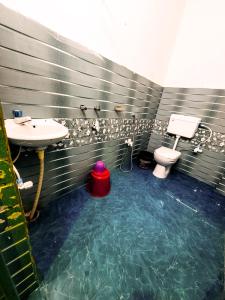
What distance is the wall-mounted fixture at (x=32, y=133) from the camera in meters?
0.87

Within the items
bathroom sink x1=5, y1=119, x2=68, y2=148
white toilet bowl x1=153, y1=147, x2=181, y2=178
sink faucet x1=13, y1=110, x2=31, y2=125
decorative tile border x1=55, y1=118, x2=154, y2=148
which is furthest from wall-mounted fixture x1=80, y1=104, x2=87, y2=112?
white toilet bowl x1=153, y1=147, x2=181, y2=178

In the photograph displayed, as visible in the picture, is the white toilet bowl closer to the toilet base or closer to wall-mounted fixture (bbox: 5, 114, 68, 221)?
the toilet base

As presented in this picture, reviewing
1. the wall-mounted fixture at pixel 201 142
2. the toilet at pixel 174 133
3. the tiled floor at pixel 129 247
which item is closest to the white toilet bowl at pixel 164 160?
the toilet at pixel 174 133

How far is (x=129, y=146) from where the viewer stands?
2561 millimetres

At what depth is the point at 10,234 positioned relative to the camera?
2.15 ft

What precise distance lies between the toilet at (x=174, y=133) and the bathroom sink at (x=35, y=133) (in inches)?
65.7

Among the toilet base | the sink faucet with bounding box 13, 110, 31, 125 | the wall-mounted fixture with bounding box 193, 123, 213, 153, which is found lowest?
the toilet base

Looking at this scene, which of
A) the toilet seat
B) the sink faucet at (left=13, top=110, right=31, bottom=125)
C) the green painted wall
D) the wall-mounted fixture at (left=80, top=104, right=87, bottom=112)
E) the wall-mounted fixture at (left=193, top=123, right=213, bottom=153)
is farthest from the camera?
the wall-mounted fixture at (left=193, top=123, right=213, bottom=153)

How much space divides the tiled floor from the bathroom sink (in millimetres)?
869

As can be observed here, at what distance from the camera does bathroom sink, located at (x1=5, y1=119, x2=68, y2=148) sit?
883mm

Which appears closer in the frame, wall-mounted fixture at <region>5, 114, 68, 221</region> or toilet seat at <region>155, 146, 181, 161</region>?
wall-mounted fixture at <region>5, 114, 68, 221</region>

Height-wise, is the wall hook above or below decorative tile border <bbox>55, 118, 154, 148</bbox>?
above

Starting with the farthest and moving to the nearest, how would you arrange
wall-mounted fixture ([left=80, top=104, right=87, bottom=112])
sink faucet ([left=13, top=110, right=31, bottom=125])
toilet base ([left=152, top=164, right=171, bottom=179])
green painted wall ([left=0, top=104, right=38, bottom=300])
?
1. toilet base ([left=152, top=164, right=171, bottom=179])
2. wall-mounted fixture ([left=80, top=104, right=87, bottom=112])
3. sink faucet ([left=13, top=110, right=31, bottom=125])
4. green painted wall ([left=0, top=104, right=38, bottom=300])

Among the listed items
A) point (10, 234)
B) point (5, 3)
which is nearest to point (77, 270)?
point (10, 234)
